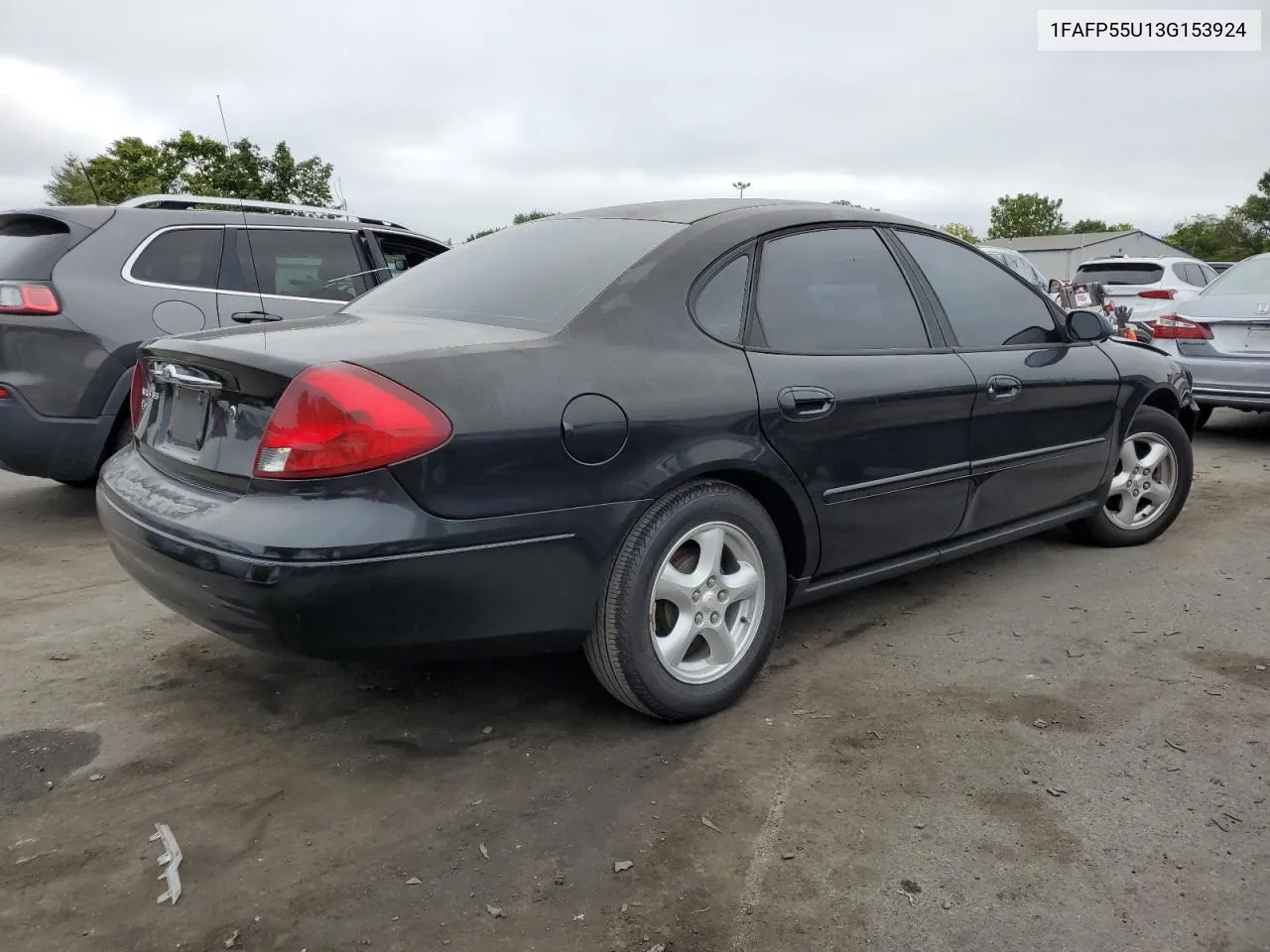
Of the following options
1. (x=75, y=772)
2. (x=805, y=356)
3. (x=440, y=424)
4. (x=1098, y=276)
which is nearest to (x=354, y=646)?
(x=440, y=424)

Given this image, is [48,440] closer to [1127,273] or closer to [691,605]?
[691,605]

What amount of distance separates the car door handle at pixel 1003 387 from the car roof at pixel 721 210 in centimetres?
66

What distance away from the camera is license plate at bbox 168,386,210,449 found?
2.62 metres

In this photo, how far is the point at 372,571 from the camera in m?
2.28

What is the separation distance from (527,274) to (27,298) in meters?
3.09

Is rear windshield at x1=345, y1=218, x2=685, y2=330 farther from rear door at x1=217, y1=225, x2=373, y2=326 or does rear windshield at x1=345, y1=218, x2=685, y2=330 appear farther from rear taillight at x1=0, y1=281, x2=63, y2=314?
rear taillight at x1=0, y1=281, x2=63, y2=314

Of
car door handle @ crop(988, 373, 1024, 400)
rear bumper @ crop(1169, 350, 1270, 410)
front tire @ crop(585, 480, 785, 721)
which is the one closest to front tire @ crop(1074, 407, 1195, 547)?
car door handle @ crop(988, 373, 1024, 400)

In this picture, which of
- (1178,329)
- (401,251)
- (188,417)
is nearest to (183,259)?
(401,251)

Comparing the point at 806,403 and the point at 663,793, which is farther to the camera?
the point at 806,403

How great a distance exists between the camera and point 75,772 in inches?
102

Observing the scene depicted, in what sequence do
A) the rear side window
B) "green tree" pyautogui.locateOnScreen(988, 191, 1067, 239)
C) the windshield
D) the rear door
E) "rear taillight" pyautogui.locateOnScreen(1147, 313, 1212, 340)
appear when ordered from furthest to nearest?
"green tree" pyautogui.locateOnScreen(988, 191, 1067, 239), the windshield, "rear taillight" pyautogui.locateOnScreen(1147, 313, 1212, 340), the rear side window, the rear door

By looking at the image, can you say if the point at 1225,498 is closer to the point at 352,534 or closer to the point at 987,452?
the point at 987,452

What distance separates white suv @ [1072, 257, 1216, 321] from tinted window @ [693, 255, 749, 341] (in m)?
12.3

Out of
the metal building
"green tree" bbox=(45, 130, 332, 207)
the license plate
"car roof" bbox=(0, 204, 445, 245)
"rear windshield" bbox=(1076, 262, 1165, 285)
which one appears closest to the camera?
the license plate
